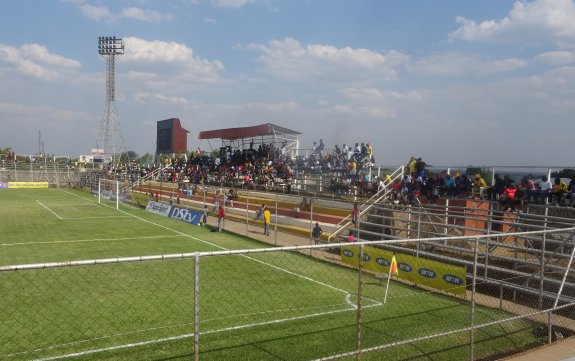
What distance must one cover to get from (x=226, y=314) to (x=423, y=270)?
551cm

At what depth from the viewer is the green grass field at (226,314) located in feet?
26.2

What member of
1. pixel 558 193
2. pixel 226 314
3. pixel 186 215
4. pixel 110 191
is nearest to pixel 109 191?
pixel 110 191

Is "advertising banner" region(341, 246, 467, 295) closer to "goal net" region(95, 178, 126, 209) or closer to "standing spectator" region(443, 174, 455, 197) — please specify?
"standing spectator" region(443, 174, 455, 197)

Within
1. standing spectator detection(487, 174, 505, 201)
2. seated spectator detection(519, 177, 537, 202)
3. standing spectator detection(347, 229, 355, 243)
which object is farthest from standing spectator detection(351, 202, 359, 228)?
seated spectator detection(519, 177, 537, 202)

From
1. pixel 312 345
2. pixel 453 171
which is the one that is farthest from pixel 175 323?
pixel 453 171

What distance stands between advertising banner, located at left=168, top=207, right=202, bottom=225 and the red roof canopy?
438 inches

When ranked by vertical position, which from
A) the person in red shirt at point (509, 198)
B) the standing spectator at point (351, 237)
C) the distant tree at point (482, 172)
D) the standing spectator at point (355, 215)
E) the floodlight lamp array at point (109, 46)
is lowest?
the standing spectator at point (351, 237)

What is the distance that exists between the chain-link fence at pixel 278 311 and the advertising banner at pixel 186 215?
40.0 feet

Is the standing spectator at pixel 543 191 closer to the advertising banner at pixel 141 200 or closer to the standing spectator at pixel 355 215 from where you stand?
the standing spectator at pixel 355 215

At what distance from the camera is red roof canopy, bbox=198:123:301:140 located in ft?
124

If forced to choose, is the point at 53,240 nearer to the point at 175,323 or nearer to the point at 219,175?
the point at 175,323

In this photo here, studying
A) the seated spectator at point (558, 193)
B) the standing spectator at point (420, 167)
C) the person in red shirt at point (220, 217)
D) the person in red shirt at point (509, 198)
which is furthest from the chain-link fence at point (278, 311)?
the person in red shirt at point (220, 217)

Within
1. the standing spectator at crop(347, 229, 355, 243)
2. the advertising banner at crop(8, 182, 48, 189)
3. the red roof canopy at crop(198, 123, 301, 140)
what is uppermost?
the red roof canopy at crop(198, 123, 301, 140)

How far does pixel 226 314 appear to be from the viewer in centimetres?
1006
